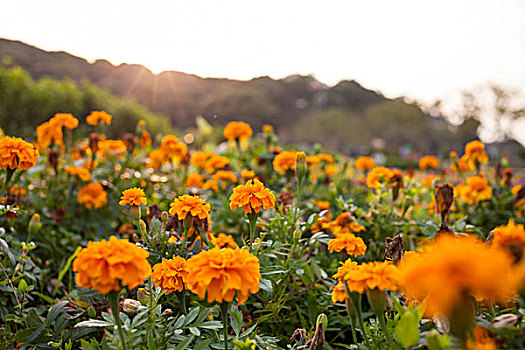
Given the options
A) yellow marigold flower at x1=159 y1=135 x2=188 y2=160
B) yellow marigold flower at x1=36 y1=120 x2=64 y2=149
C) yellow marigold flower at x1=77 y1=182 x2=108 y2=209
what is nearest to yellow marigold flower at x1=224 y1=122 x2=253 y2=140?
yellow marigold flower at x1=159 y1=135 x2=188 y2=160

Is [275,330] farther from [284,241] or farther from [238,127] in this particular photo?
[238,127]

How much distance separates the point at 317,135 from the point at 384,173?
96.7 feet

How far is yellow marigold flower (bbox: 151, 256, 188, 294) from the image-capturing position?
3.33 feet

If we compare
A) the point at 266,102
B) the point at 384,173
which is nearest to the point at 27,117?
the point at 384,173

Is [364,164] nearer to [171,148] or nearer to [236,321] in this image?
[171,148]

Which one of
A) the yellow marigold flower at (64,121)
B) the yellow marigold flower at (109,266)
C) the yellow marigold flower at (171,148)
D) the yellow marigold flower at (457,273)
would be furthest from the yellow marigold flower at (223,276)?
the yellow marigold flower at (64,121)

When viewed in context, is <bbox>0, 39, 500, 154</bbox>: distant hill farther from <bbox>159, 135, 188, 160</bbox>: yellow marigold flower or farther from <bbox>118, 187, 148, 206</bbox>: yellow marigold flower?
<bbox>118, 187, 148, 206</bbox>: yellow marigold flower

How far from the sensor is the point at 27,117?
788 centimetres

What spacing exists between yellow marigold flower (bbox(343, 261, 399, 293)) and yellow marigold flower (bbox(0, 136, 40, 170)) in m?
1.22

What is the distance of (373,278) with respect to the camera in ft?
2.58

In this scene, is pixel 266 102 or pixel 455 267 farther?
pixel 266 102

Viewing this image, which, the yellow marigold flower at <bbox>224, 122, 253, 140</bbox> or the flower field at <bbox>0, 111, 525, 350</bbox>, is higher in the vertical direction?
the yellow marigold flower at <bbox>224, 122, 253, 140</bbox>

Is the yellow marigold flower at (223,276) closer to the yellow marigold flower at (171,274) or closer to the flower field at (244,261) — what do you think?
the flower field at (244,261)

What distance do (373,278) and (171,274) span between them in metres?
0.54
